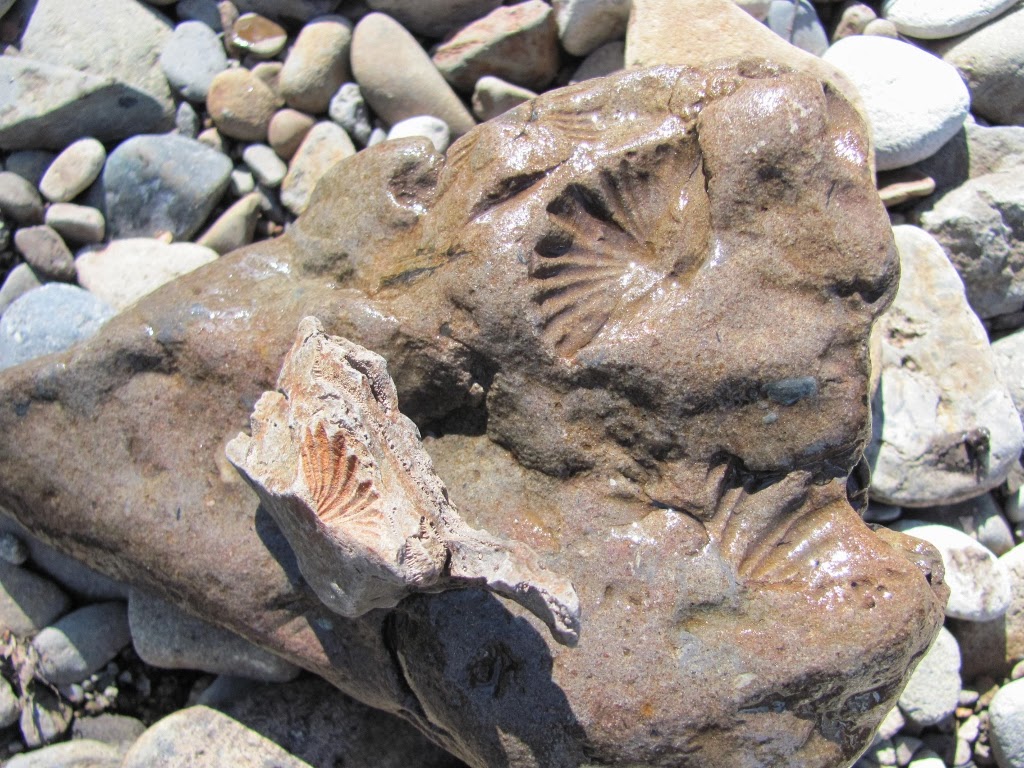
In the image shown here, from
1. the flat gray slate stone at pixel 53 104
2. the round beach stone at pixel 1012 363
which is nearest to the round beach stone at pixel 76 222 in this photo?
the flat gray slate stone at pixel 53 104

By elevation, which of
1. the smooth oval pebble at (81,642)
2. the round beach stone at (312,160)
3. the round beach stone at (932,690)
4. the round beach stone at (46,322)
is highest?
the round beach stone at (312,160)

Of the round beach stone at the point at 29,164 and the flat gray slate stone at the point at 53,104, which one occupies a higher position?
the flat gray slate stone at the point at 53,104

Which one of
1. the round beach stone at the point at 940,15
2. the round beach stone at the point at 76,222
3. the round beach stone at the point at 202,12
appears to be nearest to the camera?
the round beach stone at the point at 76,222

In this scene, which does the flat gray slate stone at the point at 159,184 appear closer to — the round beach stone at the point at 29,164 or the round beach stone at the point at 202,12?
the round beach stone at the point at 29,164

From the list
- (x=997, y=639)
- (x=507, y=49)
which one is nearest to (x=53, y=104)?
(x=507, y=49)

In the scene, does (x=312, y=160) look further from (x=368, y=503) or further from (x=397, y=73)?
(x=368, y=503)
